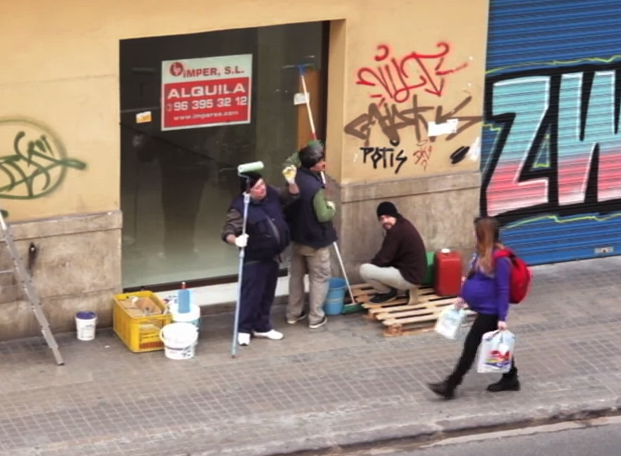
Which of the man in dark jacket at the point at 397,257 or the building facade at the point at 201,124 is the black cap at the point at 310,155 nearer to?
the building facade at the point at 201,124

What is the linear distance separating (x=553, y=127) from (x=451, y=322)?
369cm

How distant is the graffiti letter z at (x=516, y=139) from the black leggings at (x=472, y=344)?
314 cm

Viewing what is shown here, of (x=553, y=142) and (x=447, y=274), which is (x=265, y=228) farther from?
(x=553, y=142)

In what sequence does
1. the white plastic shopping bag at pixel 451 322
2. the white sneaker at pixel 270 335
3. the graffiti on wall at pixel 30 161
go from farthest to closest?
1. the white sneaker at pixel 270 335
2. the graffiti on wall at pixel 30 161
3. the white plastic shopping bag at pixel 451 322

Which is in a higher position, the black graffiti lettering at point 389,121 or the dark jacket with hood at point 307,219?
the black graffiti lettering at point 389,121

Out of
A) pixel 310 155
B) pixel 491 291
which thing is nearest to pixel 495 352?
pixel 491 291

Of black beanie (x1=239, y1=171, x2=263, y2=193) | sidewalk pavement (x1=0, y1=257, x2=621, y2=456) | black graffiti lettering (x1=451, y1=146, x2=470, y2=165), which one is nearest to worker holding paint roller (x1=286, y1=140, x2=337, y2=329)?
sidewalk pavement (x1=0, y1=257, x2=621, y2=456)

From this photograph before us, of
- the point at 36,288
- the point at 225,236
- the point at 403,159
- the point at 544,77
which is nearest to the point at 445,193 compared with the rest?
the point at 403,159

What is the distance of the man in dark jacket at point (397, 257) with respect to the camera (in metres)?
14.5

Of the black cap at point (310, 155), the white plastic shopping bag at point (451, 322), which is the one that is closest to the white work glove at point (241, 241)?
the black cap at point (310, 155)

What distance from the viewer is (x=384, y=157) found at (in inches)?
588

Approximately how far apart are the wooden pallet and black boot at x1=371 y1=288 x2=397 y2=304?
1.6 inches

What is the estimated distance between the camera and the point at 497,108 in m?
15.4

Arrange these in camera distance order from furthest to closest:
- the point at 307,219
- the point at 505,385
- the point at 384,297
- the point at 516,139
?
1. the point at 516,139
2. the point at 384,297
3. the point at 307,219
4. the point at 505,385
